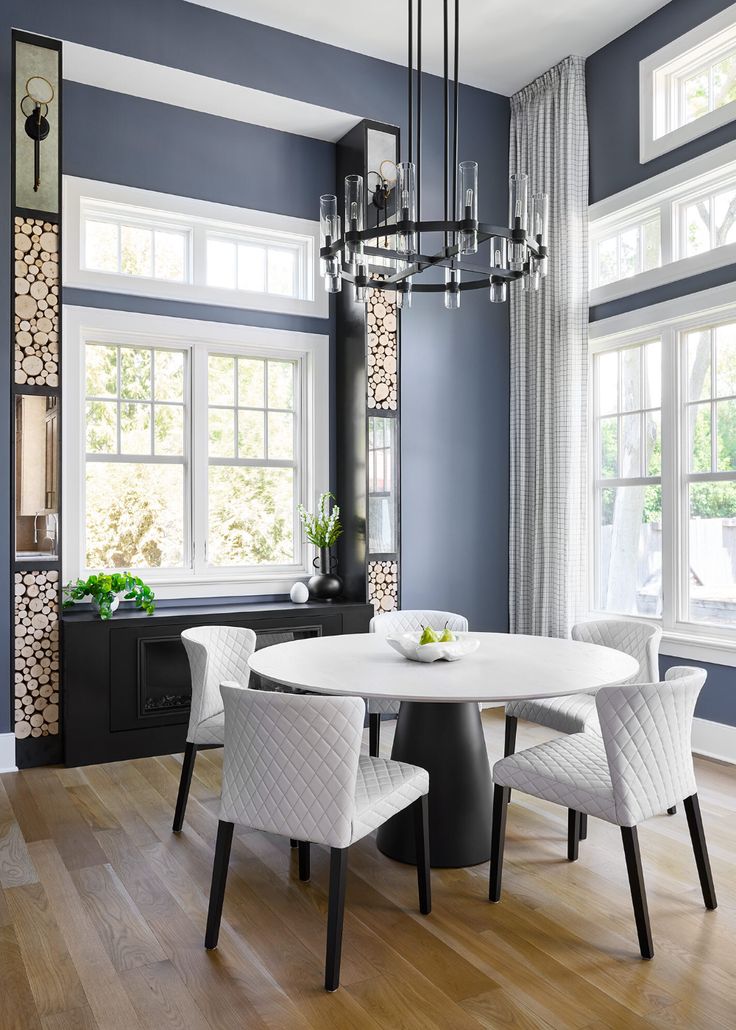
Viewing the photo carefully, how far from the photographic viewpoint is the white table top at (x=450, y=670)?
2.50m

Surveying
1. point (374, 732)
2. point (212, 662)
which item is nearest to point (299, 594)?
point (374, 732)

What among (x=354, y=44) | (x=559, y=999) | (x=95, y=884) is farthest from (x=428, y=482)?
(x=559, y=999)

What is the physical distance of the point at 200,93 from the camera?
4.72 metres

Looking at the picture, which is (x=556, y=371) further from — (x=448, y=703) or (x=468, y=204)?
(x=448, y=703)

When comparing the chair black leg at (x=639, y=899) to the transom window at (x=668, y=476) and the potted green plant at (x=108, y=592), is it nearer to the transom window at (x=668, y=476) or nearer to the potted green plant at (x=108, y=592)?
the transom window at (x=668, y=476)

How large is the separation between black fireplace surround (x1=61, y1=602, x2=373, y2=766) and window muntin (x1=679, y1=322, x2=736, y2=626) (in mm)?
2421

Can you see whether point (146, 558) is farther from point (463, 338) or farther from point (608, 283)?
point (608, 283)

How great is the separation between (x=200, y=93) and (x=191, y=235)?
2.55 feet

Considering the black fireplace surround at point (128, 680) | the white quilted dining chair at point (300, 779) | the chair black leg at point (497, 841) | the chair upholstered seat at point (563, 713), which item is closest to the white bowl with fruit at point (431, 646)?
the chair upholstered seat at point (563, 713)

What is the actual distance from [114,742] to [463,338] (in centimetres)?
331

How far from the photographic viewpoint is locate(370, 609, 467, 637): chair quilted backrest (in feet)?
12.9

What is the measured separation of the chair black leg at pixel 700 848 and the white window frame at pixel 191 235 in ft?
12.3

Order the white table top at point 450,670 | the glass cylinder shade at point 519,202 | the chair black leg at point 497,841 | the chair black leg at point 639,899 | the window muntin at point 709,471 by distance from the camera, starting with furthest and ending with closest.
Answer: the window muntin at point 709,471
the glass cylinder shade at point 519,202
the chair black leg at point 497,841
the white table top at point 450,670
the chair black leg at point 639,899

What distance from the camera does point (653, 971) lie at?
A: 225 cm
